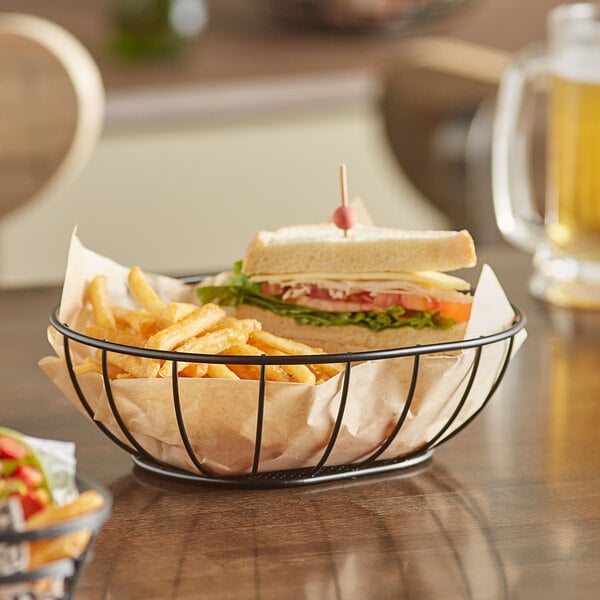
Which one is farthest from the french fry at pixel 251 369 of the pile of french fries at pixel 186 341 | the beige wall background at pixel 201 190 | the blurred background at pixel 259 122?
the beige wall background at pixel 201 190

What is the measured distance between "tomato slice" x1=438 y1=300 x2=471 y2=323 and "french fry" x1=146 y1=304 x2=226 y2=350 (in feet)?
0.71

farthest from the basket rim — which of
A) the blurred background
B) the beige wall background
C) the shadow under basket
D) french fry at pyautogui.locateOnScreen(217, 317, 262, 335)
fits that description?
the beige wall background

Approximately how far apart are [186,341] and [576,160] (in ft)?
2.69

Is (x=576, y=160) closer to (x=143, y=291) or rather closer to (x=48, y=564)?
(x=143, y=291)

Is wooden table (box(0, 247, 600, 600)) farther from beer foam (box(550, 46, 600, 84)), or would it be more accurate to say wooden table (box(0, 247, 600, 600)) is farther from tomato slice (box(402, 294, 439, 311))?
beer foam (box(550, 46, 600, 84))

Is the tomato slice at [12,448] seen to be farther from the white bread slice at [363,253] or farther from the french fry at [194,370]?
the white bread slice at [363,253]

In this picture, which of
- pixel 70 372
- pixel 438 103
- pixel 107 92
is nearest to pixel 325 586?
pixel 70 372

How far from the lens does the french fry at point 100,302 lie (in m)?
1.08

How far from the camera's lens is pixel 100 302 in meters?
1.10

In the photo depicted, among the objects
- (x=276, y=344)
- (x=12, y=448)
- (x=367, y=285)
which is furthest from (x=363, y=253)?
(x=12, y=448)

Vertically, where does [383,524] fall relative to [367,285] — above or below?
below

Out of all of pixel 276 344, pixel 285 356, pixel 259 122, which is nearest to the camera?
pixel 285 356

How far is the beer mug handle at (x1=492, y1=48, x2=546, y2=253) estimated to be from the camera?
5.75ft

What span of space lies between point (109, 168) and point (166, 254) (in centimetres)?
43
